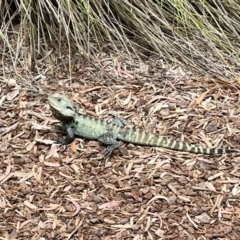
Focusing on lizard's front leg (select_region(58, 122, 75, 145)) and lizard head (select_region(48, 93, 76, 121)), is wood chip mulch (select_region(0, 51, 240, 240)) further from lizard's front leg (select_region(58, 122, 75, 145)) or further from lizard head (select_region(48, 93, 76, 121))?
lizard head (select_region(48, 93, 76, 121))

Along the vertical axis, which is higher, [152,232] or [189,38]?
[189,38]

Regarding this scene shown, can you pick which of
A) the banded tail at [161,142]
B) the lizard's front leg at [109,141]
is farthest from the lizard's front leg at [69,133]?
the banded tail at [161,142]

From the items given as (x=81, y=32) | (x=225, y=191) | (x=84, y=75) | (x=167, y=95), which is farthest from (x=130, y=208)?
(x=81, y=32)

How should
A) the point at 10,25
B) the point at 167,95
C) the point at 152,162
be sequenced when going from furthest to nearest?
the point at 10,25 < the point at 167,95 < the point at 152,162

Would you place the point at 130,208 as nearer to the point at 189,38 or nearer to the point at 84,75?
the point at 84,75

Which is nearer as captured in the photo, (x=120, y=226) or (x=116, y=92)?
(x=120, y=226)

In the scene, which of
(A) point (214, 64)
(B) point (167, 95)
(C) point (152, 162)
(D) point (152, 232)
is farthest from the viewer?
(A) point (214, 64)

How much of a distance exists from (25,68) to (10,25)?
2.02ft

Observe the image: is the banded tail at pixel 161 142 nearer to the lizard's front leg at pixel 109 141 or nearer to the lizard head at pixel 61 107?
the lizard's front leg at pixel 109 141

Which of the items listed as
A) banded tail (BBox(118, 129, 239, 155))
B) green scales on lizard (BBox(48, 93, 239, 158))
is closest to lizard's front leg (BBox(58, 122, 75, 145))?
green scales on lizard (BBox(48, 93, 239, 158))

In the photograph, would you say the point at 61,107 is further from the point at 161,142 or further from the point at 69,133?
the point at 161,142

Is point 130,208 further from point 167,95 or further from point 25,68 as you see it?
point 25,68

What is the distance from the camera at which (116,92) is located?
19.2ft

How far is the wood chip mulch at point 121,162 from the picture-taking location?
4605 millimetres
